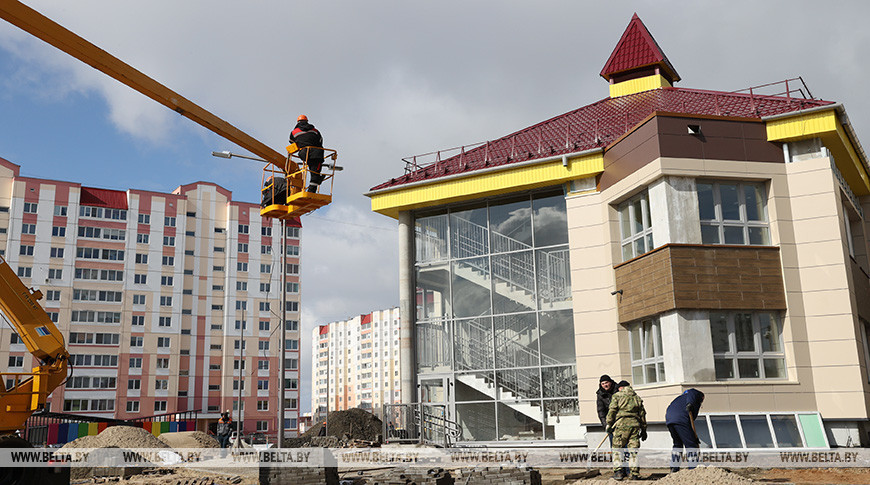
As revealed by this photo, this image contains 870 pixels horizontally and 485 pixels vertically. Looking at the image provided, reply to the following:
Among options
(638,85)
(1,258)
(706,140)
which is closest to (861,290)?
(706,140)

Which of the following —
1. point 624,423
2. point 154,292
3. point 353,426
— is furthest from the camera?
point 154,292

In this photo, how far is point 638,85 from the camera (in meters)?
26.0

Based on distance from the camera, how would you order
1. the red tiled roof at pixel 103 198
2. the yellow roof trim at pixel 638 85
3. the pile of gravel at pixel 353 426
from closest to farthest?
the yellow roof trim at pixel 638 85 → the pile of gravel at pixel 353 426 → the red tiled roof at pixel 103 198

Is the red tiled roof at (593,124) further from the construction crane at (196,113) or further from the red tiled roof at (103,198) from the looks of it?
the red tiled roof at (103,198)

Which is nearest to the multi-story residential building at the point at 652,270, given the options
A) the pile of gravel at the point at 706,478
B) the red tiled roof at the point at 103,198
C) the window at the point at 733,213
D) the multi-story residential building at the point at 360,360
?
the window at the point at 733,213

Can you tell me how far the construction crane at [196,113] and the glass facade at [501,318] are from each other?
6930 mm

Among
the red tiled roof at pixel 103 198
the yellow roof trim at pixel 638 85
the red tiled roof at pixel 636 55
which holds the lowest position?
the yellow roof trim at pixel 638 85

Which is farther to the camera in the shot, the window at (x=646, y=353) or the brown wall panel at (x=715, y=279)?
the window at (x=646, y=353)

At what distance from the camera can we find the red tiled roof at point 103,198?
79.1 m

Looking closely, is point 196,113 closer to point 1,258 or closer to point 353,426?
point 1,258

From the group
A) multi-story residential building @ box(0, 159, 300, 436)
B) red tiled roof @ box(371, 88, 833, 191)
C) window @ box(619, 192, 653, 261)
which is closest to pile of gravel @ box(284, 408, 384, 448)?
red tiled roof @ box(371, 88, 833, 191)

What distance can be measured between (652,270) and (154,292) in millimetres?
73380

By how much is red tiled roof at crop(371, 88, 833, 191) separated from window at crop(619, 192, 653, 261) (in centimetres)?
204

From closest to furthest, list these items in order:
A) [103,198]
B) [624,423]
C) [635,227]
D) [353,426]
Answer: [624,423] → [635,227] → [353,426] → [103,198]
